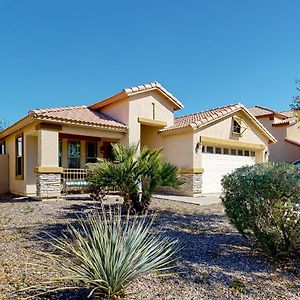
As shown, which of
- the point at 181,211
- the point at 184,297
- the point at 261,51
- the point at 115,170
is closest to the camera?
the point at 184,297

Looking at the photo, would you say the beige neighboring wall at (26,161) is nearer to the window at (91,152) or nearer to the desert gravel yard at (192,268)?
the window at (91,152)

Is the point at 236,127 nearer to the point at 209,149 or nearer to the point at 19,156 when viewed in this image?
the point at 209,149

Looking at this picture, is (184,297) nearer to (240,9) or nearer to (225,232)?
(225,232)

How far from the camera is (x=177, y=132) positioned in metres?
17.7

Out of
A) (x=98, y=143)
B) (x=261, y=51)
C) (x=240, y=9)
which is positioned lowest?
(x=98, y=143)

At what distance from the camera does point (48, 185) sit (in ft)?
44.8

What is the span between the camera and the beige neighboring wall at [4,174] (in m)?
18.3

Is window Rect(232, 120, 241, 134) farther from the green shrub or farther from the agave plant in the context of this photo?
the agave plant

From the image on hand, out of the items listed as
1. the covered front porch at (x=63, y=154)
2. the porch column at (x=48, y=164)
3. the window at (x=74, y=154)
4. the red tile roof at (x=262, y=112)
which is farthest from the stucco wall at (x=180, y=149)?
the red tile roof at (x=262, y=112)

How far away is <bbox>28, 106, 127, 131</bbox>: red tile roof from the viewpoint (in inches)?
539

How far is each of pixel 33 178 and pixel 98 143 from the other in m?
4.35

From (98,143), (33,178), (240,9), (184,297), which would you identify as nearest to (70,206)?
(33,178)

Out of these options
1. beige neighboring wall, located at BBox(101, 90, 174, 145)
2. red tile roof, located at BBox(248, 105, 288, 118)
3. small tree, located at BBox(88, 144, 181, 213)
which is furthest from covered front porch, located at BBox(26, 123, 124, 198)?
red tile roof, located at BBox(248, 105, 288, 118)

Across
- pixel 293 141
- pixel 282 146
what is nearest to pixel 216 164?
pixel 282 146
